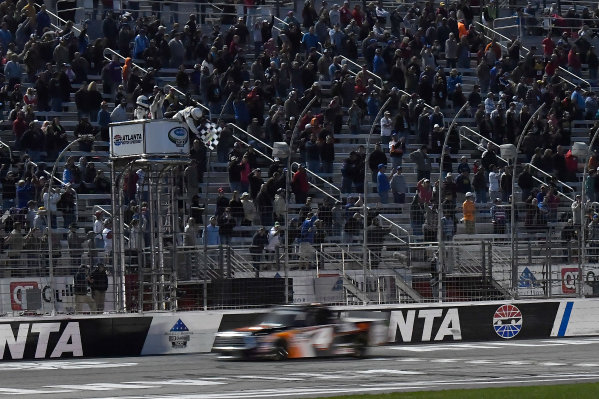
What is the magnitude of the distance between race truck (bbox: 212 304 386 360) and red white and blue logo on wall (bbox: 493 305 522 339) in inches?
195

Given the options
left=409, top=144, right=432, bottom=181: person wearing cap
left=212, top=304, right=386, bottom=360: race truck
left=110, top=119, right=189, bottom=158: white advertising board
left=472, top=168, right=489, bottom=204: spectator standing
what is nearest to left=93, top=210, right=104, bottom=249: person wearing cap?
left=110, top=119, right=189, bottom=158: white advertising board

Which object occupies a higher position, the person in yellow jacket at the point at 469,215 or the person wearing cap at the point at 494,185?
the person wearing cap at the point at 494,185

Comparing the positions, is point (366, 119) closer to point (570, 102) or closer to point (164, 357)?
point (570, 102)

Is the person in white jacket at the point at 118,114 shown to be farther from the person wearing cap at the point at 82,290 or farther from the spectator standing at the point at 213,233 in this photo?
the person wearing cap at the point at 82,290

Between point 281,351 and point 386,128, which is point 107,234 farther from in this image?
point 386,128

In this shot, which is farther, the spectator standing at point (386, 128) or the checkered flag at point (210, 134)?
the spectator standing at point (386, 128)

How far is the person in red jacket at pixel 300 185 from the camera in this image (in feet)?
123

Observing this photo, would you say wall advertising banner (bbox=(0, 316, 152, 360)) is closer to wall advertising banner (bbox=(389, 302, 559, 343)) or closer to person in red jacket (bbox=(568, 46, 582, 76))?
wall advertising banner (bbox=(389, 302, 559, 343))

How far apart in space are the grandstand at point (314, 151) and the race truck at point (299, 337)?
8.89 ft

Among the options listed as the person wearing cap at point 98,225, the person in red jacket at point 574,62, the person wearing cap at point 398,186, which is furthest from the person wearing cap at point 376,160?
the person in red jacket at point 574,62

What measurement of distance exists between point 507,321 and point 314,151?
9.93 meters

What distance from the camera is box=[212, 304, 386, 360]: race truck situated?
26.4m

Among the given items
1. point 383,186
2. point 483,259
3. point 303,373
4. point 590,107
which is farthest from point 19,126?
point 590,107

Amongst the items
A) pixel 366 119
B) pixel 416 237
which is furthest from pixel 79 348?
pixel 366 119
